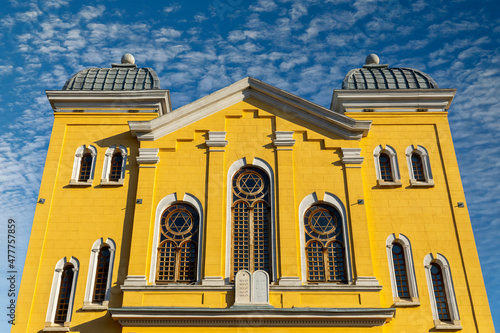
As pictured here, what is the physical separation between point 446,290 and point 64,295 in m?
15.3

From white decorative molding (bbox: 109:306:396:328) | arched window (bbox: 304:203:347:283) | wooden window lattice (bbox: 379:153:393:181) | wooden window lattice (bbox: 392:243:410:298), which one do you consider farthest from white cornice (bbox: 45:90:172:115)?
wooden window lattice (bbox: 392:243:410:298)

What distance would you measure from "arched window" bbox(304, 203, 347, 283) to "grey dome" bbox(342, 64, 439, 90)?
7179 mm

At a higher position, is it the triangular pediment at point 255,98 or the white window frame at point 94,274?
the triangular pediment at point 255,98

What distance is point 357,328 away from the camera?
18.1 metres

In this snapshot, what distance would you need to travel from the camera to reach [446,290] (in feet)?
64.6

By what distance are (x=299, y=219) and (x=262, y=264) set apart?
8.07 feet

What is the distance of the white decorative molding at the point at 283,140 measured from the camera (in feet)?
72.7

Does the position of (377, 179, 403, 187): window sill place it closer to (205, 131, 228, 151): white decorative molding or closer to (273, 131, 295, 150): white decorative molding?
(273, 131, 295, 150): white decorative molding

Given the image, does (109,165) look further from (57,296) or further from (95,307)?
(95,307)

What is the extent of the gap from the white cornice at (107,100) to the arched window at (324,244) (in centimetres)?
918

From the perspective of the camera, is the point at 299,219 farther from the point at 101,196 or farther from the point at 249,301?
the point at 101,196

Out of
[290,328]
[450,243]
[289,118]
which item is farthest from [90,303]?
[450,243]

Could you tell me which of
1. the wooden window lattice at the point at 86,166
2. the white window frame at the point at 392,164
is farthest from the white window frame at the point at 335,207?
the wooden window lattice at the point at 86,166

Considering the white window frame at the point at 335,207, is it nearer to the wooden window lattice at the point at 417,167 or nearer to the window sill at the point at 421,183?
the window sill at the point at 421,183
